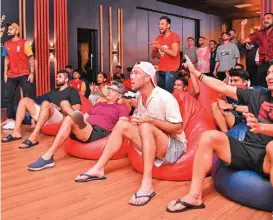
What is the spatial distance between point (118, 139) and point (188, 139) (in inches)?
26.7

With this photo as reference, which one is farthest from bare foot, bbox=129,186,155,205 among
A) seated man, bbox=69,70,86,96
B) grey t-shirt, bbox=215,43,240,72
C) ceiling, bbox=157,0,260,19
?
ceiling, bbox=157,0,260,19

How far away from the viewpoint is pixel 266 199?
231cm

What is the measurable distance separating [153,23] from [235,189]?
9770 millimetres

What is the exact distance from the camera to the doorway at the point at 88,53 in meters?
9.87

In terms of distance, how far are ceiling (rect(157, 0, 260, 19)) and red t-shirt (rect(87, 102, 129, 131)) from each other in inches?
339

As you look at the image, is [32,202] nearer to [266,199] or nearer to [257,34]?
[266,199]

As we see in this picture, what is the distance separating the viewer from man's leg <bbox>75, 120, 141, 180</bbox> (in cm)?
291

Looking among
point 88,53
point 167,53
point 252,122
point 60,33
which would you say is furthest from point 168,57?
point 88,53

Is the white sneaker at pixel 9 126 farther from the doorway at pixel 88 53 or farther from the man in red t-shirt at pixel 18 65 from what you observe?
the doorway at pixel 88 53

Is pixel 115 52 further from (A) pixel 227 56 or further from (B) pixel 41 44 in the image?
(A) pixel 227 56

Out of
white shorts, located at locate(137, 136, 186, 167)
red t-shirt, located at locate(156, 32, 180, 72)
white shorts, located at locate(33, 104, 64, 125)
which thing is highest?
red t-shirt, located at locate(156, 32, 180, 72)

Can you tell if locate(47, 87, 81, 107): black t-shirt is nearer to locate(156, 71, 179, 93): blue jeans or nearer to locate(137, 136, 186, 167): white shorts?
locate(156, 71, 179, 93): blue jeans

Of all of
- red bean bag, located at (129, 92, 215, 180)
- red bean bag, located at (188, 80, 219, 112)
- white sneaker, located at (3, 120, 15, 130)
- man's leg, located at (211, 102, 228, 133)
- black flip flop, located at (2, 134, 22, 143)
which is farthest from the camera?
white sneaker, located at (3, 120, 15, 130)

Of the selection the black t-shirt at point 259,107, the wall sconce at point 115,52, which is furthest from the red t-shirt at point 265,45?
the wall sconce at point 115,52
